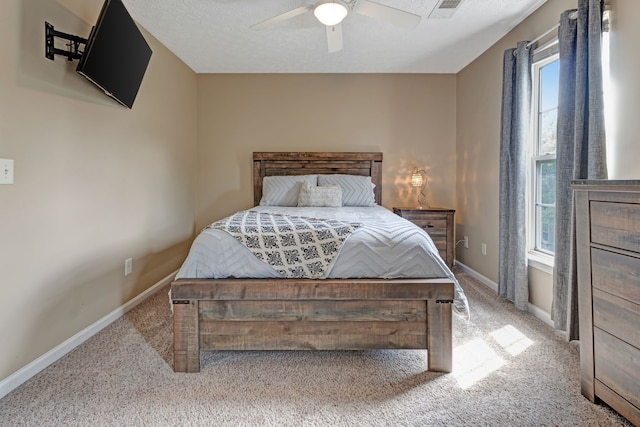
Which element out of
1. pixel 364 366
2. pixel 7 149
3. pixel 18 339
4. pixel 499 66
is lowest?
pixel 364 366

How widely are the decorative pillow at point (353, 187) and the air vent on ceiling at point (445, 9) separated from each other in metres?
1.66

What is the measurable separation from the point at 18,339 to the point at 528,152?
351cm

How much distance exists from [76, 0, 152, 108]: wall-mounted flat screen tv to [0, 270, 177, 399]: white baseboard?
4.98 ft

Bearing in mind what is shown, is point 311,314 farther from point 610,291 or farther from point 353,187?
point 353,187

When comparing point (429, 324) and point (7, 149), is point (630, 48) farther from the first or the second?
point (7, 149)

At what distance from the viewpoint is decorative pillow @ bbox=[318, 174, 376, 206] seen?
356 centimetres

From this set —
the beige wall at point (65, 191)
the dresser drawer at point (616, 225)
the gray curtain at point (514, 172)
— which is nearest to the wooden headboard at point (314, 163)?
the beige wall at point (65, 191)

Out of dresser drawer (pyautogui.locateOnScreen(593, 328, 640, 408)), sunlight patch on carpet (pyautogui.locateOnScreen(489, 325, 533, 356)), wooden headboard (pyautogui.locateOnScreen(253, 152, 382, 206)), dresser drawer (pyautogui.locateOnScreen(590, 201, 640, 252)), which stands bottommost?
sunlight patch on carpet (pyautogui.locateOnScreen(489, 325, 533, 356))

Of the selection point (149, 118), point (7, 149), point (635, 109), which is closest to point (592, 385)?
point (635, 109)

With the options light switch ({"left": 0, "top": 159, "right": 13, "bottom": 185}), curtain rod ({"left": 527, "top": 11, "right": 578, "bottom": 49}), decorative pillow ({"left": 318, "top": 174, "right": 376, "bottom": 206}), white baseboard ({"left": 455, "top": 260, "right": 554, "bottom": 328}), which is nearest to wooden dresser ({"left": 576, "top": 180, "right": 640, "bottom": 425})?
white baseboard ({"left": 455, "top": 260, "right": 554, "bottom": 328})

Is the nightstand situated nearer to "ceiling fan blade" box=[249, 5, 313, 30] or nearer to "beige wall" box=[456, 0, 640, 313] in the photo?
"beige wall" box=[456, 0, 640, 313]

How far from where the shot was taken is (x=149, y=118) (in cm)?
289

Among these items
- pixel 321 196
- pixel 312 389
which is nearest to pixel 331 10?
pixel 321 196

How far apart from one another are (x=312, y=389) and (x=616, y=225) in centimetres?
147
